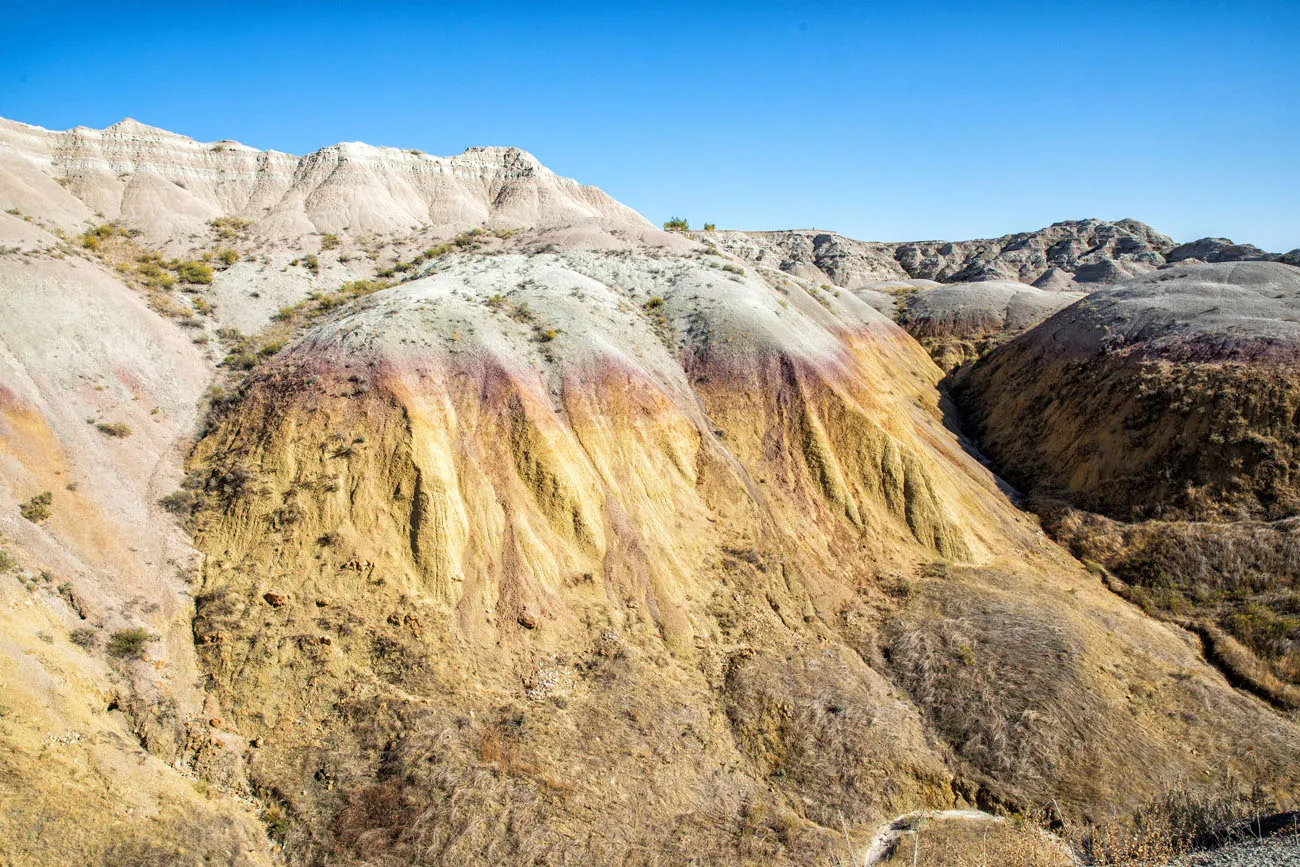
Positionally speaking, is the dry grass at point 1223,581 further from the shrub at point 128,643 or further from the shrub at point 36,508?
the shrub at point 36,508

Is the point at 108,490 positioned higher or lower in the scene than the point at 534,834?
higher

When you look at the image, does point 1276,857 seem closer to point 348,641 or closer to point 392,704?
point 392,704

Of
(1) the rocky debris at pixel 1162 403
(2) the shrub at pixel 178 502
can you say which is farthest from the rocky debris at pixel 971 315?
(2) the shrub at pixel 178 502

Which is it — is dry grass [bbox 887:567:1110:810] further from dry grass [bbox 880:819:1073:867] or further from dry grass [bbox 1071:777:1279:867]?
dry grass [bbox 1071:777:1279:867]

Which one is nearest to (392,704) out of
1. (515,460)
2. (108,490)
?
(515,460)

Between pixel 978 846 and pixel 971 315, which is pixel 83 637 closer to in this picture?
pixel 978 846

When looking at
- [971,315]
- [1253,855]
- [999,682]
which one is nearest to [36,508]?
[999,682]

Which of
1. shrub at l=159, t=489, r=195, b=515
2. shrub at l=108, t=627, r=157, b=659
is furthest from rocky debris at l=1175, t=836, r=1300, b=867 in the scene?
shrub at l=159, t=489, r=195, b=515
